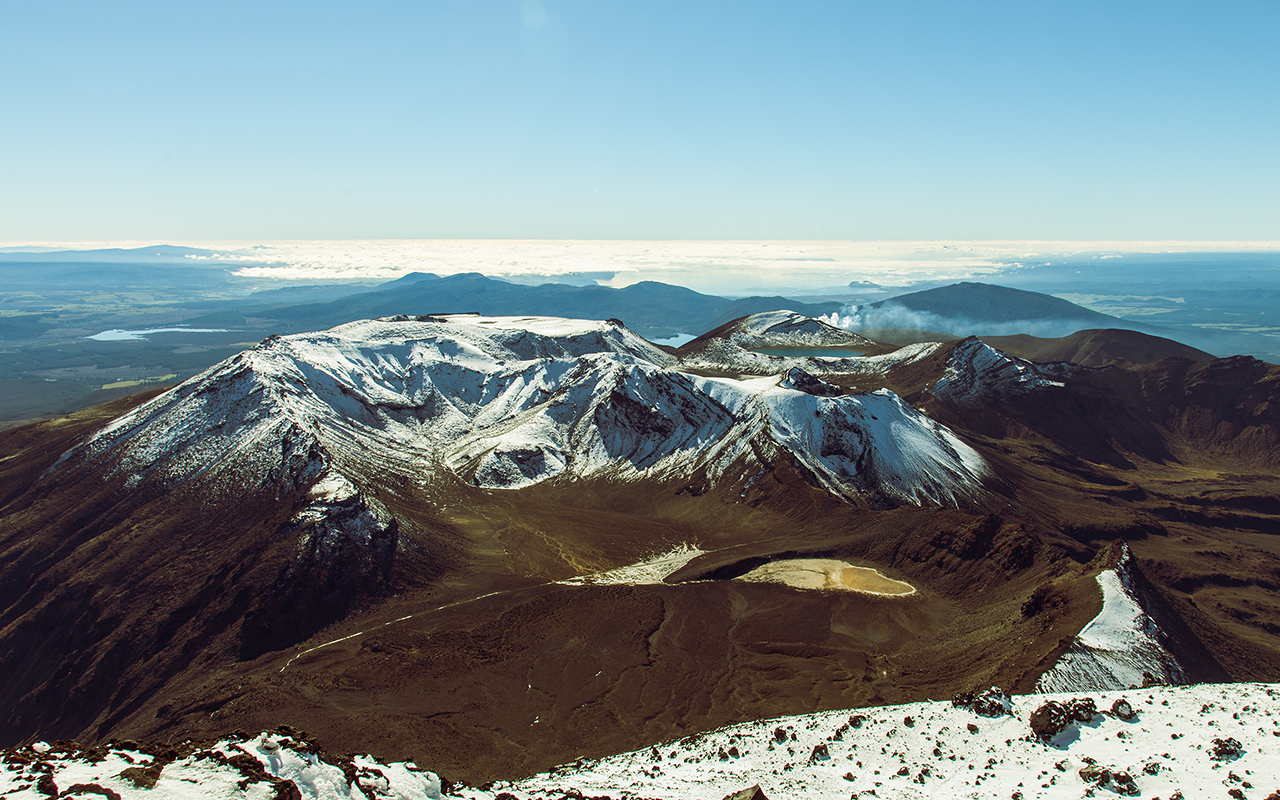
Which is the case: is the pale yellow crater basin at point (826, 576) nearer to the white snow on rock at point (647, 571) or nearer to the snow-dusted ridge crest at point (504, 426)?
the white snow on rock at point (647, 571)

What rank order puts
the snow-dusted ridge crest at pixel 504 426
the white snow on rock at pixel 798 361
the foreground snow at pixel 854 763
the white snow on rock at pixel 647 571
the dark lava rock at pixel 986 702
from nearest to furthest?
the foreground snow at pixel 854 763 < the dark lava rock at pixel 986 702 < the white snow on rock at pixel 647 571 < the snow-dusted ridge crest at pixel 504 426 < the white snow on rock at pixel 798 361

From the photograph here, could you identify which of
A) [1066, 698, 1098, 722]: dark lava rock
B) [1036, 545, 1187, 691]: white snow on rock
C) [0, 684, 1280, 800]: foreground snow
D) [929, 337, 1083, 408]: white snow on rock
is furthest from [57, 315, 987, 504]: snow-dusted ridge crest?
[1066, 698, 1098, 722]: dark lava rock

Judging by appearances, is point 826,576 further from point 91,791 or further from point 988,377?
point 988,377

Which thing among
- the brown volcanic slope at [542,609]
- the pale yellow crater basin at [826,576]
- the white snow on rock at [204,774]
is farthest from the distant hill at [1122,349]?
the white snow on rock at [204,774]

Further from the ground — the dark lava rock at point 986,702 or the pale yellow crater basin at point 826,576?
the dark lava rock at point 986,702

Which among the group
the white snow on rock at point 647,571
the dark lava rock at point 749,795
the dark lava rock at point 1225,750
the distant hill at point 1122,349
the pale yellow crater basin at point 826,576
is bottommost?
the white snow on rock at point 647,571

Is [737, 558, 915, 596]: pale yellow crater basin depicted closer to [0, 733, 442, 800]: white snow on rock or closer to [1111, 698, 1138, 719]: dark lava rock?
[1111, 698, 1138, 719]: dark lava rock
